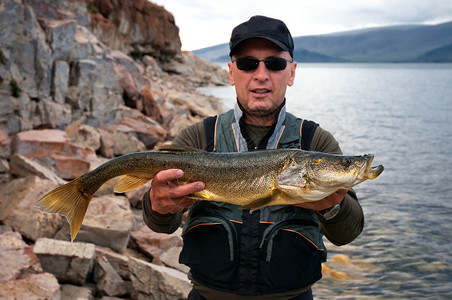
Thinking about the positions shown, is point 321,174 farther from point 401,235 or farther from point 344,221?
point 401,235

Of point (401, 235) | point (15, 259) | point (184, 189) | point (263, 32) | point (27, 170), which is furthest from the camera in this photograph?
point (401, 235)

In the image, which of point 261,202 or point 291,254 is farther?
point 291,254

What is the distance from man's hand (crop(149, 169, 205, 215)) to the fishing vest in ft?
1.00

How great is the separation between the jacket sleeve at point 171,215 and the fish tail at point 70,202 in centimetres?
47

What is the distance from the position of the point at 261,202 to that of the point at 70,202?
57.5 inches

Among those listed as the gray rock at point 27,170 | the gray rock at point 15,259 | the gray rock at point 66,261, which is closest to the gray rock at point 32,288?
the gray rock at point 15,259

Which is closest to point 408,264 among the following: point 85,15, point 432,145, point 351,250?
point 351,250

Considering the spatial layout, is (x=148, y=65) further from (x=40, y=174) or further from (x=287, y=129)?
(x=287, y=129)

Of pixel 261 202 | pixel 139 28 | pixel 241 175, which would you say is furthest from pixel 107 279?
pixel 139 28

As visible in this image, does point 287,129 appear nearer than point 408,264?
Yes

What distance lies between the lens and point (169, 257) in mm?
6887

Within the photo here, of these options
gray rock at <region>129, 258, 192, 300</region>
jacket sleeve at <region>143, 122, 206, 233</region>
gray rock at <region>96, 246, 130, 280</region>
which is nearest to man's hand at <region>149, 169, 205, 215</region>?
jacket sleeve at <region>143, 122, 206, 233</region>

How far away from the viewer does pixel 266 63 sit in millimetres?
3535

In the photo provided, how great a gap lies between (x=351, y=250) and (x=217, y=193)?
322 inches
